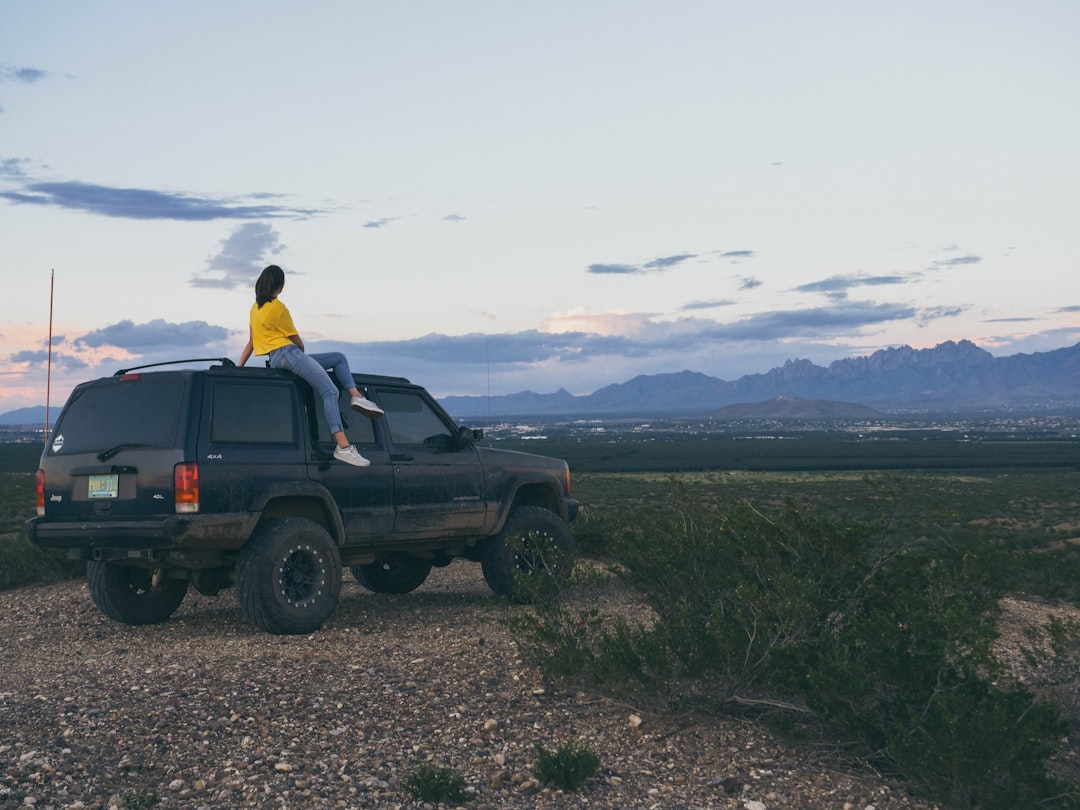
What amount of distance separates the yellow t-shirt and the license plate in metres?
1.77

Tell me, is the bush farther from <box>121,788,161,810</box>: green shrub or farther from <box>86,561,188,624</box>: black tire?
<box>86,561,188,624</box>: black tire

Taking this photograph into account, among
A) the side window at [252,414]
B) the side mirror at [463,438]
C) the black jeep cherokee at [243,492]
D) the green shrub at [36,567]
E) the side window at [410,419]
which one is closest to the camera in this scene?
the black jeep cherokee at [243,492]

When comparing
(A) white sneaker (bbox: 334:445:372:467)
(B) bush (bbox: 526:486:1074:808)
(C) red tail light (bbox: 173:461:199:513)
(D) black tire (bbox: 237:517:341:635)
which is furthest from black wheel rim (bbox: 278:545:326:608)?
(B) bush (bbox: 526:486:1074:808)

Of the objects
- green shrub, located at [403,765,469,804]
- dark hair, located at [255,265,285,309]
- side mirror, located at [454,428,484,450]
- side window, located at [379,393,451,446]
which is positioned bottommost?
green shrub, located at [403,765,469,804]

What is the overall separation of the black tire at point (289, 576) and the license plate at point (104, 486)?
3.87ft

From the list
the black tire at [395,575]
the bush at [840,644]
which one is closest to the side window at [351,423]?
the black tire at [395,575]

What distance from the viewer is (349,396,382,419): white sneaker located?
9258 mm

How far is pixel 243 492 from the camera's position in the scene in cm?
860

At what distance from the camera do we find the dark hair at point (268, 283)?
373 inches

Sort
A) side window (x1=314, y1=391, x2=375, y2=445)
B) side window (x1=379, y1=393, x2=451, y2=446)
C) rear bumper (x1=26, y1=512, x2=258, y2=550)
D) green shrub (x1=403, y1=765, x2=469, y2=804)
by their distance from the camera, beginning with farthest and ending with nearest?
side window (x1=379, y1=393, x2=451, y2=446), side window (x1=314, y1=391, x2=375, y2=445), rear bumper (x1=26, y1=512, x2=258, y2=550), green shrub (x1=403, y1=765, x2=469, y2=804)

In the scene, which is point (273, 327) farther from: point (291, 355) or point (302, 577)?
point (302, 577)

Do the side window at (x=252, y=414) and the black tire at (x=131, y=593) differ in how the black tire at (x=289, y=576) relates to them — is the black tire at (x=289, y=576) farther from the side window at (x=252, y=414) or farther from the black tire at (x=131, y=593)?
the black tire at (x=131, y=593)

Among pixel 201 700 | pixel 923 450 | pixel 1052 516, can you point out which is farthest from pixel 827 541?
pixel 923 450

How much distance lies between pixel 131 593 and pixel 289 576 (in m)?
2.07
